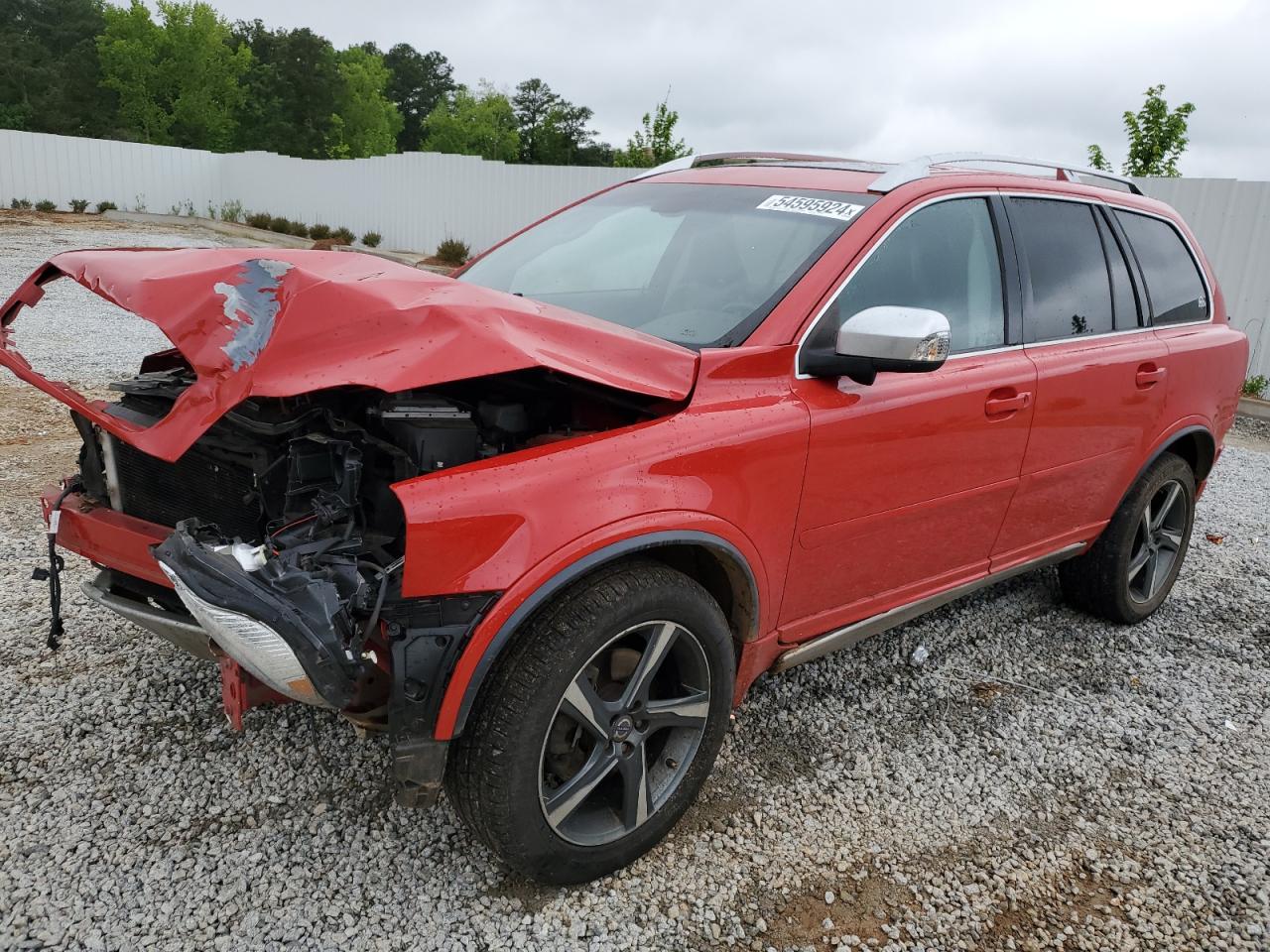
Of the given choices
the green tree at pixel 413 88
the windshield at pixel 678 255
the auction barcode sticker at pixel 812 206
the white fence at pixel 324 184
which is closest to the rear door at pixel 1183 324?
the auction barcode sticker at pixel 812 206

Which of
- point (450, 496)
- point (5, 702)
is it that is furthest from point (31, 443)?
point (450, 496)

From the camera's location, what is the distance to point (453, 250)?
22.8m

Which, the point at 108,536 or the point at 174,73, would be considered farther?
the point at 174,73

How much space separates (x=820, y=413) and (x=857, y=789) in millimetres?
1263

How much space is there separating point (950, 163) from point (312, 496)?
8.27 feet

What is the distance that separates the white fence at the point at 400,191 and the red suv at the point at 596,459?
869 cm

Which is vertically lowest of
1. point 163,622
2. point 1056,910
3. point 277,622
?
point 1056,910

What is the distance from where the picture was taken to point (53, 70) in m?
54.0

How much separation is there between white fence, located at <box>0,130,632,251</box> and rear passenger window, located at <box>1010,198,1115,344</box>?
1576 centimetres

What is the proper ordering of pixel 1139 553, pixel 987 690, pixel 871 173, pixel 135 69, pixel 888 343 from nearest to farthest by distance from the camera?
pixel 888 343, pixel 871 173, pixel 987 690, pixel 1139 553, pixel 135 69

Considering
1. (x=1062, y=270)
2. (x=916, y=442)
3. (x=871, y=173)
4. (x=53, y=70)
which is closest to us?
(x=916, y=442)

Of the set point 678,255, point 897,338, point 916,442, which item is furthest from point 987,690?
point 678,255

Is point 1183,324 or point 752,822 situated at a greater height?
point 1183,324

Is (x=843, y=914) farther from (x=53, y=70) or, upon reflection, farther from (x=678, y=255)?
(x=53, y=70)
